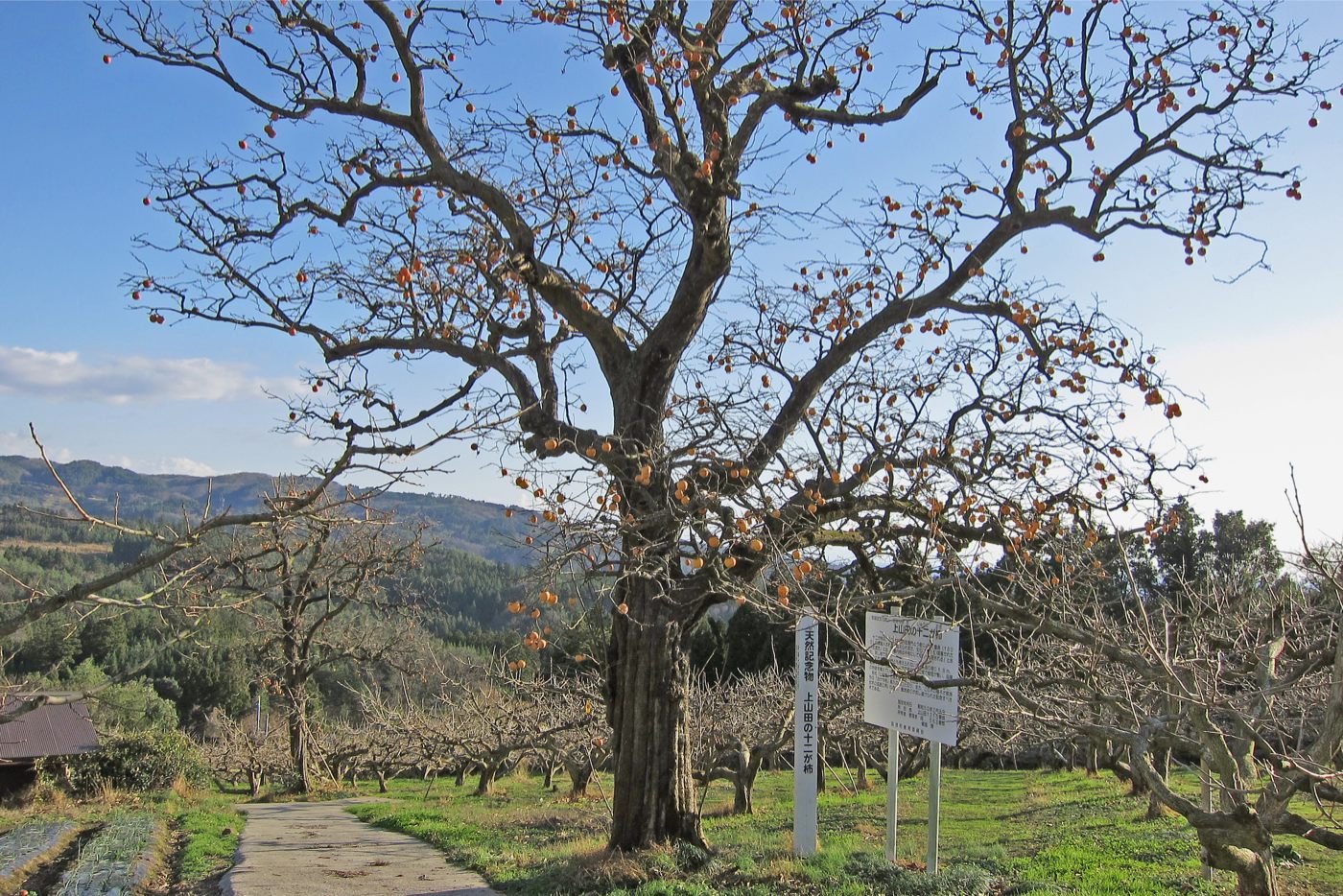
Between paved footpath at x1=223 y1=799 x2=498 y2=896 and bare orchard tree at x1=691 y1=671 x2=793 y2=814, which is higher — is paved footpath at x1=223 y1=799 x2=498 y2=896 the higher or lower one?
the lower one

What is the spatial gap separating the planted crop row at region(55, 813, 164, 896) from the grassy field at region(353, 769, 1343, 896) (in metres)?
3.01

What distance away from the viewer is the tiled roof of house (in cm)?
2175

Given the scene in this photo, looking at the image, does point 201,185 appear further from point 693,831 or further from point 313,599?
point 313,599

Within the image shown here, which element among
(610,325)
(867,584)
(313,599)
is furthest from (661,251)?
(313,599)

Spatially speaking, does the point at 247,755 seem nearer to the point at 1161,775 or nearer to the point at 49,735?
the point at 49,735

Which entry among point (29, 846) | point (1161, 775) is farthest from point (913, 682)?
point (29, 846)

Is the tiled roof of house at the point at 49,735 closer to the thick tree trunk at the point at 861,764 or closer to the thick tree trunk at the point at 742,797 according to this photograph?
the thick tree trunk at the point at 742,797

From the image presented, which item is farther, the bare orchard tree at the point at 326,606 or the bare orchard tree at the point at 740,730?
the bare orchard tree at the point at 326,606

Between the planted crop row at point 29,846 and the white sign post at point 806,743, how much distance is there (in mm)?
7575

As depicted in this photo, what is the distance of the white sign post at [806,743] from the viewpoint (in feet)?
27.3

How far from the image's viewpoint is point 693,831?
808 cm

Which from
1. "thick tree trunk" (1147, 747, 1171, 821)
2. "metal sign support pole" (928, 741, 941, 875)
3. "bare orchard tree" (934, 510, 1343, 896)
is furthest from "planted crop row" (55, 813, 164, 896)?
"thick tree trunk" (1147, 747, 1171, 821)

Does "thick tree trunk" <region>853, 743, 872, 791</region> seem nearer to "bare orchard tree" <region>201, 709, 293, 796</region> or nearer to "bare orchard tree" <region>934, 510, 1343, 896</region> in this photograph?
"bare orchard tree" <region>934, 510, 1343, 896</region>

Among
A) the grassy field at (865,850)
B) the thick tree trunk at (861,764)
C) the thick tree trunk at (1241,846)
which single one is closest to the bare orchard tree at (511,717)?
the grassy field at (865,850)
